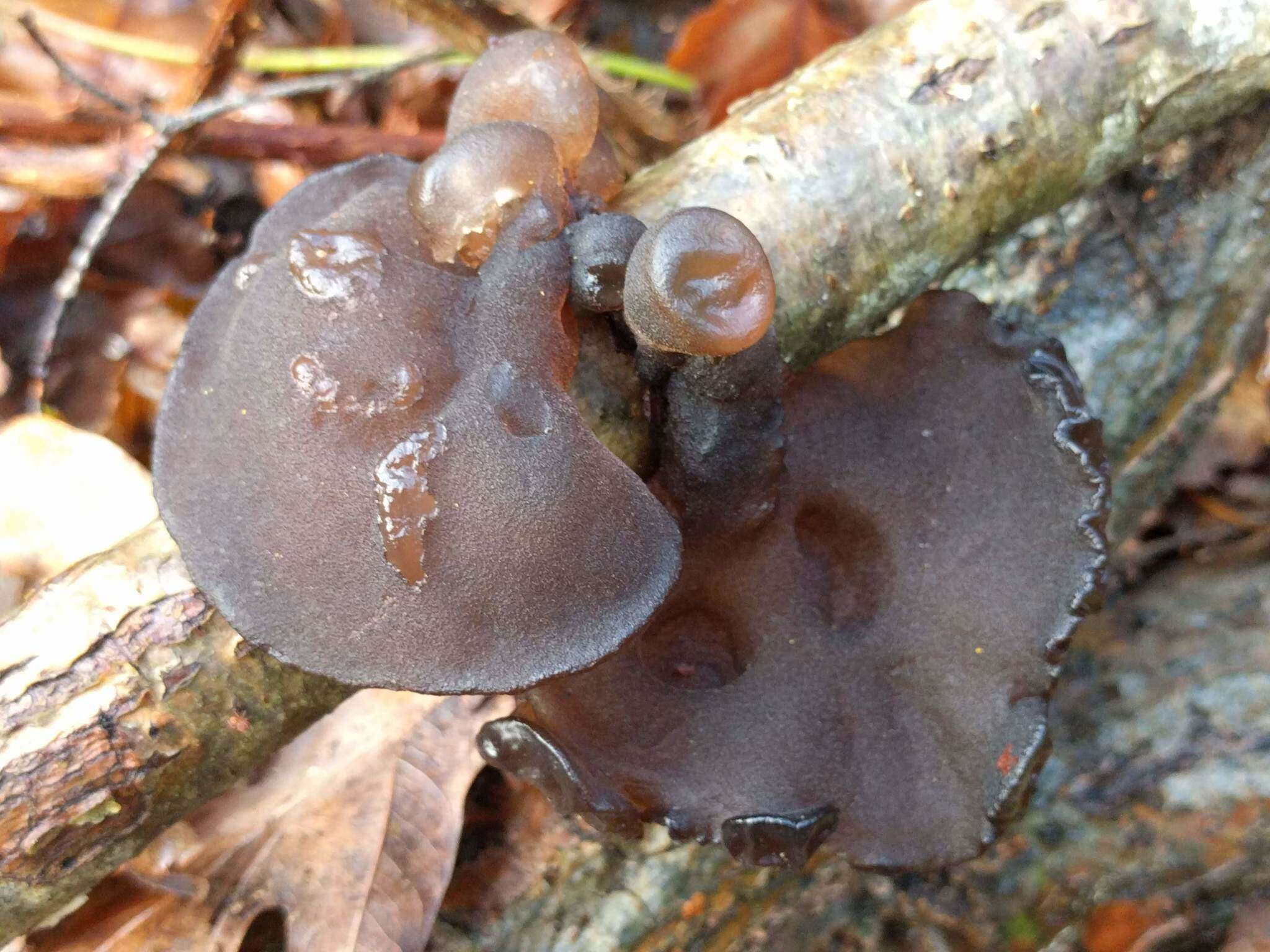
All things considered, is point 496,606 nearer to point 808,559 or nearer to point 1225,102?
point 808,559

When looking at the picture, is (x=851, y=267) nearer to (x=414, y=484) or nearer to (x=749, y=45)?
(x=414, y=484)

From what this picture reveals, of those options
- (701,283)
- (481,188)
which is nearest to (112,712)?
(481,188)

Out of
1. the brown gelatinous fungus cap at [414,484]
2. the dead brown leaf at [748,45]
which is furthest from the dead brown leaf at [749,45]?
the brown gelatinous fungus cap at [414,484]

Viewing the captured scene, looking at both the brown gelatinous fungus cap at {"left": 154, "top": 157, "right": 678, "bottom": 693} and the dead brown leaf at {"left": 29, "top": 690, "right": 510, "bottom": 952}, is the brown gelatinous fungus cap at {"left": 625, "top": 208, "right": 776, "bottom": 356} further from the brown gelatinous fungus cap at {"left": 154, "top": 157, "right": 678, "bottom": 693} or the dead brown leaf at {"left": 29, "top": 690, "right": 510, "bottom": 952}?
the dead brown leaf at {"left": 29, "top": 690, "right": 510, "bottom": 952}

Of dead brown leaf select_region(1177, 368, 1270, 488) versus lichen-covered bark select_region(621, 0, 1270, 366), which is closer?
lichen-covered bark select_region(621, 0, 1270, 366)

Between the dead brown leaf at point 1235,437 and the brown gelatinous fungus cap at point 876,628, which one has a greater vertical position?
the brown gelatinous fungus cap at point 876,628

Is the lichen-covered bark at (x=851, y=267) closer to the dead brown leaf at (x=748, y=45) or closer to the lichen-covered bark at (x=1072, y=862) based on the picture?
the lichen-covered bark at (x=1072, y=862)

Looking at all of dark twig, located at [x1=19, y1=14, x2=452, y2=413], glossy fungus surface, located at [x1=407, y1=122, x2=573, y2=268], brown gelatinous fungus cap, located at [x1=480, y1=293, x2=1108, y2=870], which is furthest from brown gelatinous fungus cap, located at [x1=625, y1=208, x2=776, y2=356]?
dark twig, located at [x1=19, y1=14, x2=452, y2=413]
